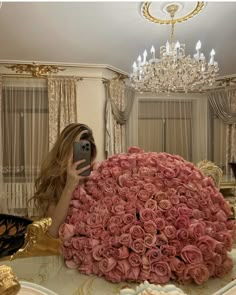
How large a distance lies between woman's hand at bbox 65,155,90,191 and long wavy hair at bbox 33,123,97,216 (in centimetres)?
5

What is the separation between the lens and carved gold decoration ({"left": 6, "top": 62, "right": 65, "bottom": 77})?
131 inches

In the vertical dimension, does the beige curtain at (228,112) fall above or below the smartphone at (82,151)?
above

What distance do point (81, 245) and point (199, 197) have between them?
288 mm

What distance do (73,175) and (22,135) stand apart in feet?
9.96

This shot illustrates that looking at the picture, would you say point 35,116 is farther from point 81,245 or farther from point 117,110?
point 81,245

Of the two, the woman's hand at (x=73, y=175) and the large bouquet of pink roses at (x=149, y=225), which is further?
the woman's hand at (x=73, y=175)

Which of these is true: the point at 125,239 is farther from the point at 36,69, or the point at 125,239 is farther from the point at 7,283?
the point at 36,69

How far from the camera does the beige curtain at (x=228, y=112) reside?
396 cm

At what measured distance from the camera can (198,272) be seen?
1.65 feet

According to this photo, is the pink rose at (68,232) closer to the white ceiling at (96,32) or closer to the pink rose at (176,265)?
the pink rose at (176,265)

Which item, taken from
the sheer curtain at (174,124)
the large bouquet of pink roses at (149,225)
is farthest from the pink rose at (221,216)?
the sheer curtain at (174,124)

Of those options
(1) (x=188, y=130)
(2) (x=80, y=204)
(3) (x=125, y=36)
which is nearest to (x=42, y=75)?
(3) (x=125, y=36)

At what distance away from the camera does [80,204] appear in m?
0.64

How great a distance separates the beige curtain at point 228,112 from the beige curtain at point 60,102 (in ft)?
7.53
